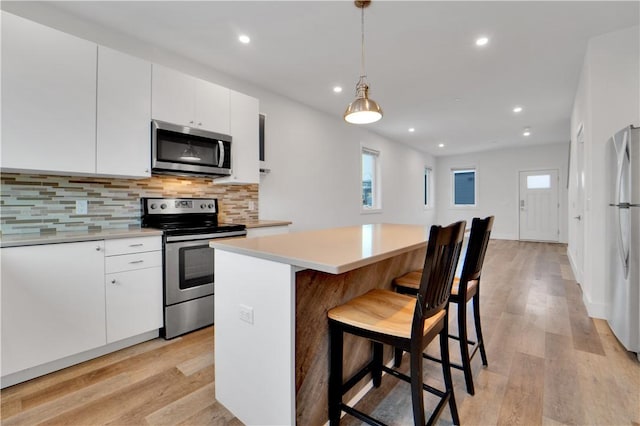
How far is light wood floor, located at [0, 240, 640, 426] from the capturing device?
157cm

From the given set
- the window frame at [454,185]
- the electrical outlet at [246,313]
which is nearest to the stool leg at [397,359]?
the electrical outlet at [246,313]

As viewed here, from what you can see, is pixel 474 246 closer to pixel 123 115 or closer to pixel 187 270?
pixel 187 270

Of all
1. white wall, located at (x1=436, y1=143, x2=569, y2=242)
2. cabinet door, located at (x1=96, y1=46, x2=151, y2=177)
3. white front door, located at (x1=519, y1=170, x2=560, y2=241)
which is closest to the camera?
cabinet door, located at (x1=96, y1=46, x2=151, y2=177)

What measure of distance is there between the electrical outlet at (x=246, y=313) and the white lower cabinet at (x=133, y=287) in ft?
4.41

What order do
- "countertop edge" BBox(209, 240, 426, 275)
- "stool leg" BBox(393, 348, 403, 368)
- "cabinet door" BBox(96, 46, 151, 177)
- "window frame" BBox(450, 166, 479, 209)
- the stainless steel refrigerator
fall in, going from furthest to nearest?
"window frame" BBox(450, 166, 479, 209) < "cabinet door" BBox(96, 46, 151, 177) < the stainless steel refrigerator < "stool leg" BBox(393, 348, 403, 368) < "countertop edge" BBox(209, 240, 426, 275)

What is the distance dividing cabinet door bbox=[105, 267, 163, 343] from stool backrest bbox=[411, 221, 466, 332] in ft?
6.96

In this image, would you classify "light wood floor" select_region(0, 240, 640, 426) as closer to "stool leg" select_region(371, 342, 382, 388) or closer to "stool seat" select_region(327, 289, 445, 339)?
"stool leg" select_region(371, 342, 382, 388)

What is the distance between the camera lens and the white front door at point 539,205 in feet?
25.5

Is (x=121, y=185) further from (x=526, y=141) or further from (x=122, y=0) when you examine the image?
(x=526, y=141)

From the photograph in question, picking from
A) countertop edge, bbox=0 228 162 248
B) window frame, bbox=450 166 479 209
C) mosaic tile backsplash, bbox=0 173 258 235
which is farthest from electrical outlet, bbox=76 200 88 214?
window frame, bbox=450 166 479 209

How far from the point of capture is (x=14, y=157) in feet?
6.28

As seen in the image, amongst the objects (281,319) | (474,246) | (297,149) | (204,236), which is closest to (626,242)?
(474,246)

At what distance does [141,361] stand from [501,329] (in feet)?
9.65

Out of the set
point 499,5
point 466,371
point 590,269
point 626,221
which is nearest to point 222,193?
point 466,371
